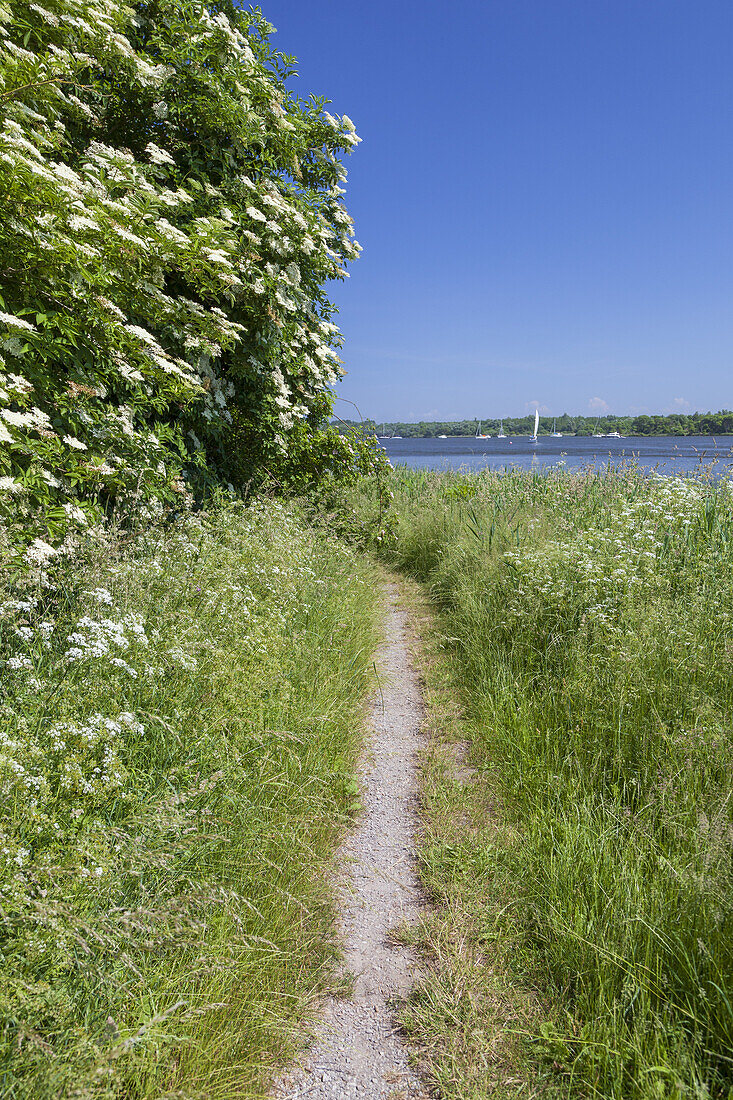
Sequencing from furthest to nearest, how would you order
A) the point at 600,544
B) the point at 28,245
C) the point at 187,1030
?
the point at 600,544
the point at 28,245
the point at 187,1030

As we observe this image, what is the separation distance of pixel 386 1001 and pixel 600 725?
1.89m

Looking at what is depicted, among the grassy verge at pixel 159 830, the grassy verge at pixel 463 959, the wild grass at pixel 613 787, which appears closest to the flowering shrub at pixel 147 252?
the grassy verge at pixel 159 830

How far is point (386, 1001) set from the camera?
2.29 meters

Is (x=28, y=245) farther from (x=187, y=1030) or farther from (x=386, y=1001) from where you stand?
(x=386, y=1001)

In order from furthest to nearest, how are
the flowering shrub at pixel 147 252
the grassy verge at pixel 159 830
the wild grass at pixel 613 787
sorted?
the flowering shrub at pixel 147 252
the wild grass at pixel 613 787
the grassy verge at pixel 159 830

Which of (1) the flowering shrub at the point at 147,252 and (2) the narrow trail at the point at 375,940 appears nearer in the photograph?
(2) the narrow trail at the point at 375,940

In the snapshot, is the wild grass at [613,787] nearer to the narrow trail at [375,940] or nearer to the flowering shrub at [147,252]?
the narrow trail at [375,940]

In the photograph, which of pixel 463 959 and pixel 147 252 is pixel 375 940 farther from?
pixel 147 252

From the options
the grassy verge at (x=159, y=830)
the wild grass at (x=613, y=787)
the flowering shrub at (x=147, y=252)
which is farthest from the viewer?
the flowering shrub at (x=147, y=252)

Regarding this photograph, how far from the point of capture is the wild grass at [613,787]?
1.99 m

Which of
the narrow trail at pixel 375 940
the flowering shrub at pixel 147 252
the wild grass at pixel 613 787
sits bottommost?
the narrow trail at pixel 375 940

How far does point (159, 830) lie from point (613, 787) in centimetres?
224

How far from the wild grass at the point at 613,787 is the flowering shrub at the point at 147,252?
10.3ft

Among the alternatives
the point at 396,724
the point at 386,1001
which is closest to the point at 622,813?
the point at 386,1001
